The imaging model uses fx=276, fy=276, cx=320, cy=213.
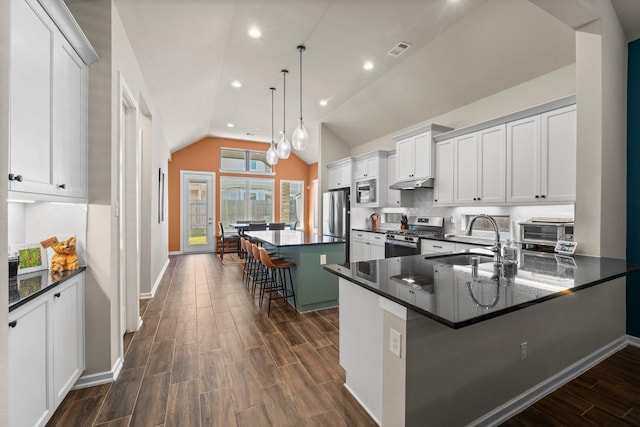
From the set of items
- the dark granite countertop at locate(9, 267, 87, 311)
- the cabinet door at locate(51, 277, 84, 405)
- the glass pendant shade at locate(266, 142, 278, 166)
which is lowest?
the cabinet door at locate(51, 277, 84, 405)

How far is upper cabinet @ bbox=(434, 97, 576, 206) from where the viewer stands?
9.36ft

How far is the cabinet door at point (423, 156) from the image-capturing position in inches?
168

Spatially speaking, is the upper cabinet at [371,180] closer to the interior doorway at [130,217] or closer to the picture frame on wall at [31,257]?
the interior doorway at [130,217]

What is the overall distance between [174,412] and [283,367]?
81 cm


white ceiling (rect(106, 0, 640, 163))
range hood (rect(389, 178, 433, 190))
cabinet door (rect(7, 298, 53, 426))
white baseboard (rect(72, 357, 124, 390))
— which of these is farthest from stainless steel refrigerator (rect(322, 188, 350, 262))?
cabinet door (rect(7, 298, 53, 426))

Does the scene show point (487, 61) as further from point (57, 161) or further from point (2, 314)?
point (2, 314)

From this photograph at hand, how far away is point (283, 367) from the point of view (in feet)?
7.46

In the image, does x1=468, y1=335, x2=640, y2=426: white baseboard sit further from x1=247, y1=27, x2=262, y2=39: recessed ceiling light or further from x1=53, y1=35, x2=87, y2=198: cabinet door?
x1=247, y1=27, x2=262, y2=39: recessed ceiling light

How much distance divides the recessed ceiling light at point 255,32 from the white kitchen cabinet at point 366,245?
11.6 feet

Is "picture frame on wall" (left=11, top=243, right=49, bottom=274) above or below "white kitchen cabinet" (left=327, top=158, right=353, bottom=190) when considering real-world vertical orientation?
below

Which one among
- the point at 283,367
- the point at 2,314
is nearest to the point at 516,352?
the point at 283,367

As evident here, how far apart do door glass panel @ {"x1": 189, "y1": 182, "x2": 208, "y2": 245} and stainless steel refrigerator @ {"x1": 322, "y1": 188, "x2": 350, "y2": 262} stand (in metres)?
4.17

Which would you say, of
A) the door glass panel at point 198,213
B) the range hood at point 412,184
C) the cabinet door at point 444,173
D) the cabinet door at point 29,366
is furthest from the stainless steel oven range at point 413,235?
the door glass panel at point 198,213

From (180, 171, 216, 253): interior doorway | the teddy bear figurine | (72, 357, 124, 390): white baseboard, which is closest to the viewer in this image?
the teddy bear figurine
